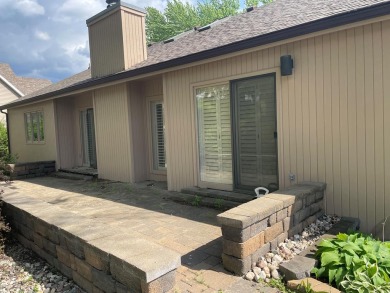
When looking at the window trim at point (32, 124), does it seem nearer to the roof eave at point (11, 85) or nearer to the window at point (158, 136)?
the window at point (158, 136)

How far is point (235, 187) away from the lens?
5.13 m

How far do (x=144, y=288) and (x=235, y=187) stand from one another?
3346mm

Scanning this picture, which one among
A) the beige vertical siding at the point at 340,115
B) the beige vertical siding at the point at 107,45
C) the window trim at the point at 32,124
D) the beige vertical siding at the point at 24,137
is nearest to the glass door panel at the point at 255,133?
the beige vertical siding at the point at 340,115

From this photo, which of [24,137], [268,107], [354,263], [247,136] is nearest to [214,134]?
[247,136]

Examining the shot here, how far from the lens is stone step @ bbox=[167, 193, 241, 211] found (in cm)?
477

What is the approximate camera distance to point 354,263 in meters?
2.48

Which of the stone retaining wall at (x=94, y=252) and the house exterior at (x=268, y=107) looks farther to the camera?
the house exterior at (x=268, y=107)

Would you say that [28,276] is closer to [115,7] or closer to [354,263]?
[354,263]

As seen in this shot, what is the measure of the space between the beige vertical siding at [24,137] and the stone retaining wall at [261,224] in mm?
8623

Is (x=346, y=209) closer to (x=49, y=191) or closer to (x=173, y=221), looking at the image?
(x=173, y=221)

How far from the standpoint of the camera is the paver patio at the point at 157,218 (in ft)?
9.00

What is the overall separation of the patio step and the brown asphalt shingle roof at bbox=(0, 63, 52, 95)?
21.6 m

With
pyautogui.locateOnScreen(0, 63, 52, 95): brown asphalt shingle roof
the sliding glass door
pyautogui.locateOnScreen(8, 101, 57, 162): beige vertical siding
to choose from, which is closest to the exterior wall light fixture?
the sliding glass door

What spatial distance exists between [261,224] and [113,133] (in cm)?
579
